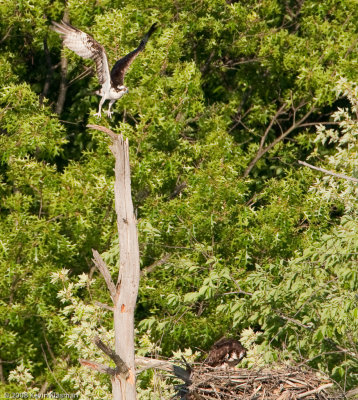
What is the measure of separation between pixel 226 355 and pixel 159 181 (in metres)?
5.36

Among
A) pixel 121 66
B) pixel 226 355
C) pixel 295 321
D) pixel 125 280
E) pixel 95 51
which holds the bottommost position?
pixel 226 355

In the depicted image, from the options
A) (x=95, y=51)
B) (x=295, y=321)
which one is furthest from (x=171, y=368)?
(x=95, y=51)

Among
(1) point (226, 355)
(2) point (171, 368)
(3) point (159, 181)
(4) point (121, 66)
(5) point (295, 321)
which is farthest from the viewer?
(3) point (159, 181)

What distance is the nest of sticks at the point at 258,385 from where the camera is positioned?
1084 centimetres

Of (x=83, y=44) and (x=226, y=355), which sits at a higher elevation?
(x=83, y=44)

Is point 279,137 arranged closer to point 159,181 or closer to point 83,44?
point 159,181

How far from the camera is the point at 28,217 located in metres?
17.1

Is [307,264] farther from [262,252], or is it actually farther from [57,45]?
[57,45]

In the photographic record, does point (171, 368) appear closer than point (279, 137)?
Yes

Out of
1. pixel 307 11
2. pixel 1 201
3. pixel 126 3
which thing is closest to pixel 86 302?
pixel 1 201

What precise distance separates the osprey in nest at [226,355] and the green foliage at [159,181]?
1.87 m

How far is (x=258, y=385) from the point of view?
1100 cm

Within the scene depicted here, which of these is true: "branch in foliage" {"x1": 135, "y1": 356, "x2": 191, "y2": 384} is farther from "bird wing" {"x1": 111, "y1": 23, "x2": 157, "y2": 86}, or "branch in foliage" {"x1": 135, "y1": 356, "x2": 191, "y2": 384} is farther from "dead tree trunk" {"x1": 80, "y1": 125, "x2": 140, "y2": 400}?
"bird wing" {"x1": 111, "y1": 23, "x2": 157, "y2": 86}

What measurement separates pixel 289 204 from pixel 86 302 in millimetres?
3643
